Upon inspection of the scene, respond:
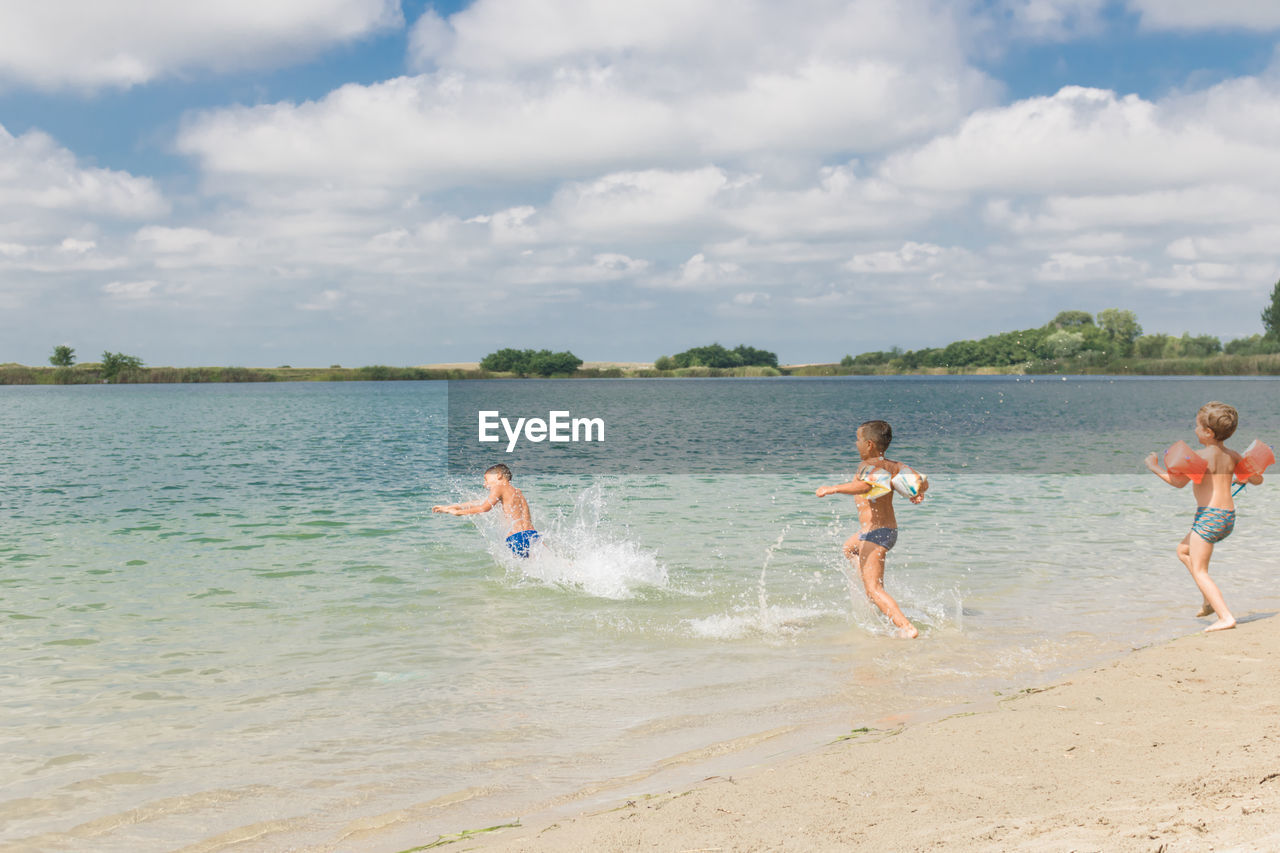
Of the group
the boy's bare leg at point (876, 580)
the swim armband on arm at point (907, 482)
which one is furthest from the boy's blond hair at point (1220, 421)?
the boy's bare leg at point (876, 580)

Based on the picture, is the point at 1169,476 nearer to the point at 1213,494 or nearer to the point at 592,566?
the point at 1213,494

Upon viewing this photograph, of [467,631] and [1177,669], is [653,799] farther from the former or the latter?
[467,631]

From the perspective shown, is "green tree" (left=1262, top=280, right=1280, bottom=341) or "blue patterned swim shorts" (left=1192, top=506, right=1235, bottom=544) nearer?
"blue patterned swim shorts" (left=1192, top=506, right=1235, bottom=544)

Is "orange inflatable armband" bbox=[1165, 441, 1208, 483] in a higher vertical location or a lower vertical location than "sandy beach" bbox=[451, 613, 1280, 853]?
higher

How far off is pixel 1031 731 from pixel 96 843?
576 centimetres

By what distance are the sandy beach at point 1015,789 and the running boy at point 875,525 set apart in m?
2.70

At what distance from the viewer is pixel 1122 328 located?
19462 cm

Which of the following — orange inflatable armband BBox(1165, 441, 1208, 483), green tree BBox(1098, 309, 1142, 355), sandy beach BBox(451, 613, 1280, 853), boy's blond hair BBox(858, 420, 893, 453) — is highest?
green tree BBox(1098, 309, 1142, 355)

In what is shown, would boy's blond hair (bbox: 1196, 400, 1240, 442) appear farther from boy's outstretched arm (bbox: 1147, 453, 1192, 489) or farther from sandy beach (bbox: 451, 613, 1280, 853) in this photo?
sandy beach (bbox: 451, 613, 1280, 853)

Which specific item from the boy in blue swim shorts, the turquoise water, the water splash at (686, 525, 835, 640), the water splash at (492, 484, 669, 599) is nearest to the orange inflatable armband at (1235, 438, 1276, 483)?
the turquoise water

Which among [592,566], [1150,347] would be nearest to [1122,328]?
[1150,347]

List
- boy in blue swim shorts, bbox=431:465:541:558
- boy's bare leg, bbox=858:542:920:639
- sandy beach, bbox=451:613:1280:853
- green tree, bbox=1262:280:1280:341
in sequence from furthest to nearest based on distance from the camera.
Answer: green tree, bbox=1262:280:1280:341
boy in blue swim shorts, bbox=431:465:541:558
boy's bare leg, bbox=858:542:920:639
sandy beach, bbox=451:613:1280:853

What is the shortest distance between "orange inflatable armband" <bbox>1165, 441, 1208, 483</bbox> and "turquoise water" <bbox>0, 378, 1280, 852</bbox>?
1.75 metres

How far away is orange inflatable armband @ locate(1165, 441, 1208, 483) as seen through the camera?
8.62m
